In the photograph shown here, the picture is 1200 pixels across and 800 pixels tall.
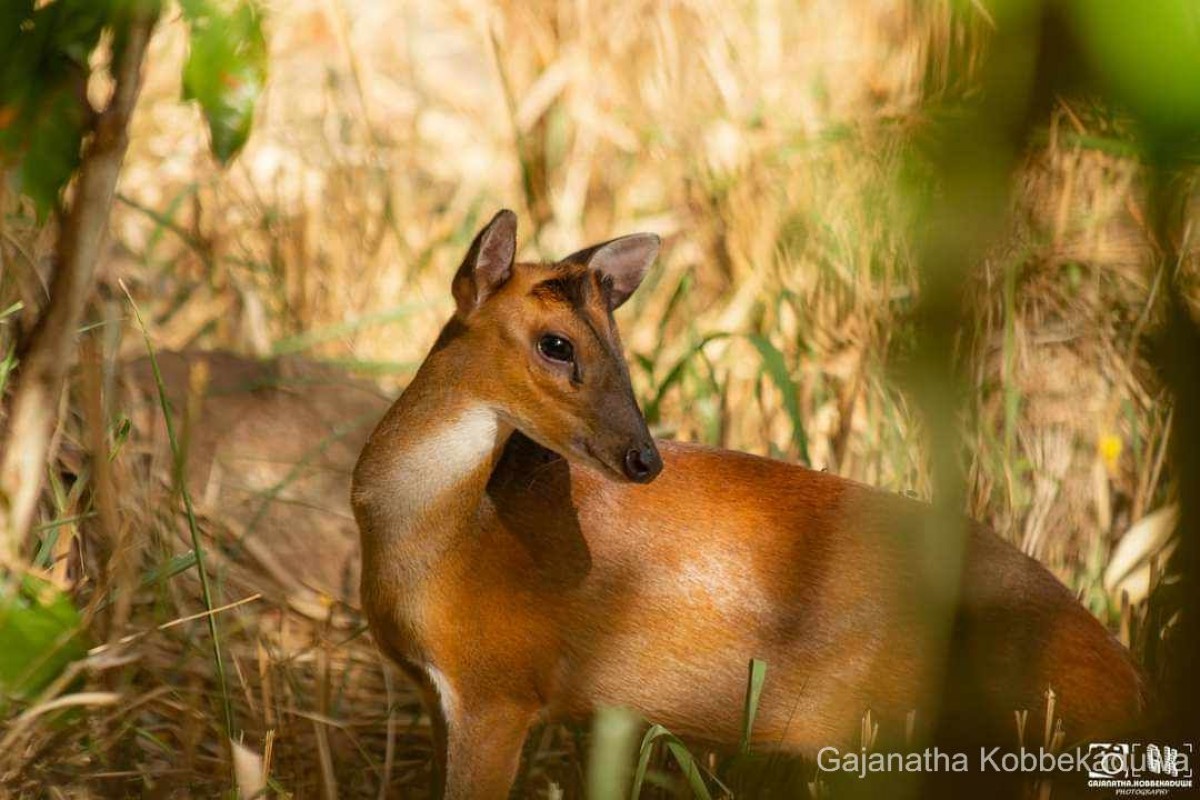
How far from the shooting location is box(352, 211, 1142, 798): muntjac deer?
10.5 ft

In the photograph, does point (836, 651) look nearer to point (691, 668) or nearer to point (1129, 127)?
point (691, 668)

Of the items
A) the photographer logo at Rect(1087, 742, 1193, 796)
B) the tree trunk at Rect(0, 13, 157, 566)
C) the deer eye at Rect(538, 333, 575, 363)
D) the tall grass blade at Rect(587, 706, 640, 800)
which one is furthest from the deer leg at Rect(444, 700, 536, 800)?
the photographer logo at Rect(1087, 742, 1193, 796)

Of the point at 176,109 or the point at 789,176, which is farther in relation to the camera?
the point at 176,109

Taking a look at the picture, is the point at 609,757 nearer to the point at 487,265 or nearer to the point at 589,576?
the point at 589,576

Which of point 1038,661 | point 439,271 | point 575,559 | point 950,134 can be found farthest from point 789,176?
point 950,134

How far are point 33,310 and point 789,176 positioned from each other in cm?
307

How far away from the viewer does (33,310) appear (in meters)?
3.57

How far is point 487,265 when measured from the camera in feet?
10.7

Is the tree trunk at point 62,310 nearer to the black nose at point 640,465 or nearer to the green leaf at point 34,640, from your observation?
the green leaf at point 34,640

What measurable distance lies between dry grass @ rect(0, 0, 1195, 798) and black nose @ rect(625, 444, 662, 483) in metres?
0.54

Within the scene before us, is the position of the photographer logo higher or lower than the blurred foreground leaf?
lower

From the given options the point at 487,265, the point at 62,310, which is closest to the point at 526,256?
the point at 487,265

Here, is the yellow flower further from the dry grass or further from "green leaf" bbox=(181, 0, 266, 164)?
"green leaf" bbox=(181, 0, 266, 164)

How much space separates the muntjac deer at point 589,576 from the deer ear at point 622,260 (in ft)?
0.04
